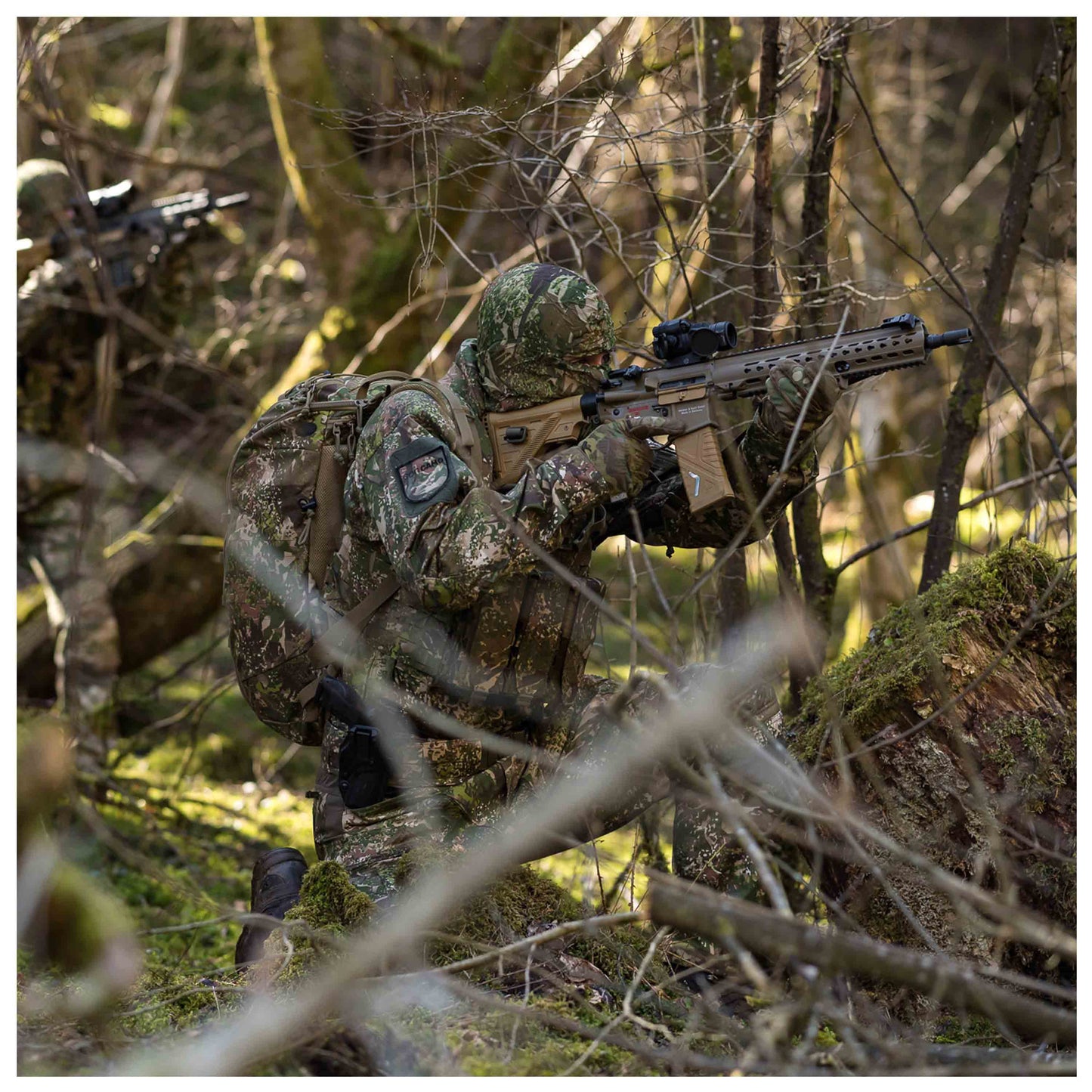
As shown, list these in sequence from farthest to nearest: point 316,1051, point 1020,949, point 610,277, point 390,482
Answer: point 610,277, point 390,482, point 1020,949, point 316,1051

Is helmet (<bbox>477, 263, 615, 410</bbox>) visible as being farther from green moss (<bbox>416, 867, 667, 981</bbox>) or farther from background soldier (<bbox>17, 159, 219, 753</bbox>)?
background soldier (<bbox>17, 159, 219, 753</bbox>)

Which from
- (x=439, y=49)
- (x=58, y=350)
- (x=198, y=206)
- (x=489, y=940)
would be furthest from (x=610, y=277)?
(x=489, y=940)

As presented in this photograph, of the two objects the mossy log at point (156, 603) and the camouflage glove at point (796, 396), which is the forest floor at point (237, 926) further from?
the camouflage glove at point (796, 396)

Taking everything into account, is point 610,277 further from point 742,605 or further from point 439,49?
point 742,605

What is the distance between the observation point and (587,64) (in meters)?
4.97

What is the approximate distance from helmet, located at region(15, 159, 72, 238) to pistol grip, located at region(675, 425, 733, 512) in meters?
4.78

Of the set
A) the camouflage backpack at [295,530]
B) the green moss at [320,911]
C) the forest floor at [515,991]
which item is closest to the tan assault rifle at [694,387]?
the camouflage backpack at [295,530]

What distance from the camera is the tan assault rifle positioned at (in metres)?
3.37

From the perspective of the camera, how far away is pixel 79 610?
6.59 meters

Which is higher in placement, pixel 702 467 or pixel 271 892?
pixel 702 467

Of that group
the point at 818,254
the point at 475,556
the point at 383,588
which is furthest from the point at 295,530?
the point at 818,254

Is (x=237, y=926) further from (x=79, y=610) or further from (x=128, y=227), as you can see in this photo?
(x=128, y=227)

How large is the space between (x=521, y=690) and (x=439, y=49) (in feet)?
16.6

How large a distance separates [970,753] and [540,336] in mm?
1764
